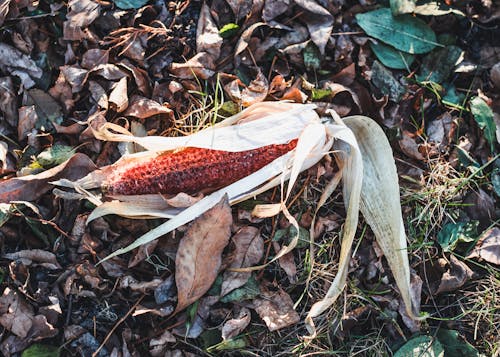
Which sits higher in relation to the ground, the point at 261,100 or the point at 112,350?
the point at 261,100

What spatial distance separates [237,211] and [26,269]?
3.16 feet

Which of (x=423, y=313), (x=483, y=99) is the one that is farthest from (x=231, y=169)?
(x=483, y=99)

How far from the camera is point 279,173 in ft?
8.80

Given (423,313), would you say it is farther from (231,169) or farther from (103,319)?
(103,319)

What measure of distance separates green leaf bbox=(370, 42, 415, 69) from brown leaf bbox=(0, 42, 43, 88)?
1.65m

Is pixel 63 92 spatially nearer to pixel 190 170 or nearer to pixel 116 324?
pixel 190 170

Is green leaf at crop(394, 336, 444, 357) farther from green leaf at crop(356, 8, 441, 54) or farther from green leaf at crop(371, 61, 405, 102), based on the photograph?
green leaf at crop(356, 8, 441, 54)

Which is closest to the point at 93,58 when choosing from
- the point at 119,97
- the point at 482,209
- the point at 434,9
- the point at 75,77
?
the point at 75,77

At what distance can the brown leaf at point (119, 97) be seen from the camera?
2.74m

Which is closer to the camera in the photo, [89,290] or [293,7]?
[89,290]

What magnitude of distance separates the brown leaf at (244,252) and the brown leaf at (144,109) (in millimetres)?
665

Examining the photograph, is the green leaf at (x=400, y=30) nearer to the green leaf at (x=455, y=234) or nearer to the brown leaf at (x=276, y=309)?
the green leaf at (x=455, y=234)

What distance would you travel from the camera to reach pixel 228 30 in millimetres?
2898

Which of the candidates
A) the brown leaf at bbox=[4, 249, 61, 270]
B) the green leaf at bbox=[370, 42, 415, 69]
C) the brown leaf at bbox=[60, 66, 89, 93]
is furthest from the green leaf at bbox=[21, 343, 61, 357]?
the green leaf at bbox=[370, 42, 415, 69]
